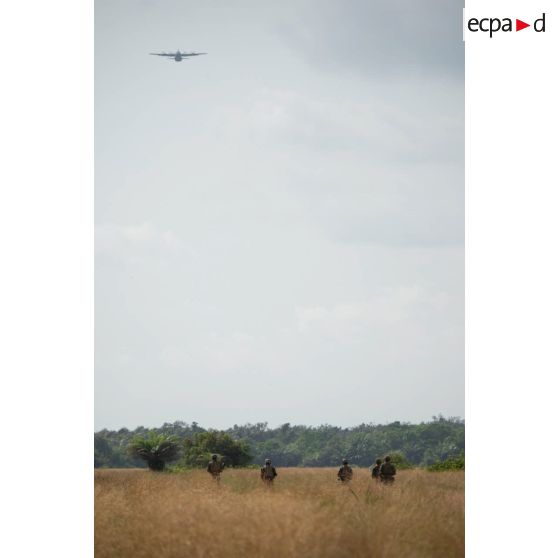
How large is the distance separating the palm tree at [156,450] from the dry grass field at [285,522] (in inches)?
Result: 196

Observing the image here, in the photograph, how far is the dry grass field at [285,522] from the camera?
7.86 metres

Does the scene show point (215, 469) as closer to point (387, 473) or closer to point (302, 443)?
point (387, 473)

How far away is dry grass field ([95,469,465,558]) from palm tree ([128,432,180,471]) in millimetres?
4990

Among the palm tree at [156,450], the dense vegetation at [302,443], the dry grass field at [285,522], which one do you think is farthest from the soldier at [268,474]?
the dense vegetation at [302,443]

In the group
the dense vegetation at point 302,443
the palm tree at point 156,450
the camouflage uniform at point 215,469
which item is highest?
the camouflage uniform at point 215,469

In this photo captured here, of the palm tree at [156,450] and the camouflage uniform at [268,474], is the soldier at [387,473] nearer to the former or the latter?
the camouflage uniform at [268,474]

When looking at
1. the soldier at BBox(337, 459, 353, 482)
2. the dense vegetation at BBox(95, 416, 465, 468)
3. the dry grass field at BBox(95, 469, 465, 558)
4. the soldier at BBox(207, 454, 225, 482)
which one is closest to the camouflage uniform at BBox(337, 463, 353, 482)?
the soldier at BBox(337, 459, 353, 482)

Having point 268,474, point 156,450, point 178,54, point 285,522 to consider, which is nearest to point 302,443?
point 156,450

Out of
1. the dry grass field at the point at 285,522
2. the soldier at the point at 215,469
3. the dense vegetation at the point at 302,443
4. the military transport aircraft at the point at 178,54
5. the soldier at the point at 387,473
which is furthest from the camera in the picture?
the dense vegetation at the point at 302,443
